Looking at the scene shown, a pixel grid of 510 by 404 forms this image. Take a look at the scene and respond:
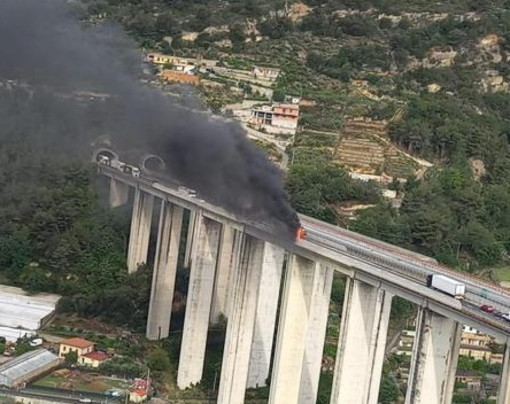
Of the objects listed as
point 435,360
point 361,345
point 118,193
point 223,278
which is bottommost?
point 223,278

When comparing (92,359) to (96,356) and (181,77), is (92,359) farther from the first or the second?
(181,77)

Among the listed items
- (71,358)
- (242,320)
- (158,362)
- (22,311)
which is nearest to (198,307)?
(158,362)

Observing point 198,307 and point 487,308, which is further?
point 198,307

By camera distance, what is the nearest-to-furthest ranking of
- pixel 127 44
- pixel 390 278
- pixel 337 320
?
pixel 390 278 → pixel 127 44 → pixel 337 320

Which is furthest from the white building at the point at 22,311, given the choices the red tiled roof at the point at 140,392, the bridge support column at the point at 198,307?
the bridge support column at the point at 198,307

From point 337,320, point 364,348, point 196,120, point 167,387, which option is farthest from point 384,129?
point 364,348

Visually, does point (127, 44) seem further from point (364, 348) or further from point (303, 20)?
point (303, 20)
